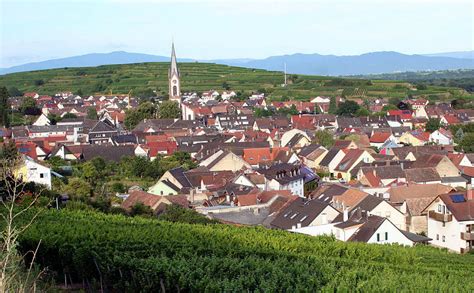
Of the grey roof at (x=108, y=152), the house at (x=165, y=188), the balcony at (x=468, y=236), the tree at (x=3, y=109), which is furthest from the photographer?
the tree at (x=3, y=109)

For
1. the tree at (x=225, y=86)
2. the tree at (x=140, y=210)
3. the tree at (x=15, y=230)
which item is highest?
the tree at (x=15, y=230)

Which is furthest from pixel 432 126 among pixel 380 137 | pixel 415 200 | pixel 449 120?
pixel 415 200

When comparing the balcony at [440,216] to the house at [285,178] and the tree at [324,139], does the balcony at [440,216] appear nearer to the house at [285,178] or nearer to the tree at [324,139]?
the house at [285,178]

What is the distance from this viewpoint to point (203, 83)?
138000 mm

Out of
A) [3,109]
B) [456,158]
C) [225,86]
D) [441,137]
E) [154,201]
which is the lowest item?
[441,137]

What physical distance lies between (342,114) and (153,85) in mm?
51677

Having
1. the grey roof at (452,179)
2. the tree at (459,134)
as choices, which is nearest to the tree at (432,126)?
the tree at (459,134)

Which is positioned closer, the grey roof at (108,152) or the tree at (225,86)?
the grey roof at (108,152)

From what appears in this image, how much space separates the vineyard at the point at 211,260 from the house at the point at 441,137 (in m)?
39.8

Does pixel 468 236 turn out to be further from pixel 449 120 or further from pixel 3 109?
pixel 3 109

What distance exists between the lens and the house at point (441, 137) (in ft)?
201

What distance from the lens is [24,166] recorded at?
3534cm

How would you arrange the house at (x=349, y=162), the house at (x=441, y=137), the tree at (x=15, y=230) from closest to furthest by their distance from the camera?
the tree at (x=15, y=230), the house at (x=349, y=162), the house at (x=441, y=137)

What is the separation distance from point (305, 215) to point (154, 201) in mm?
7368
